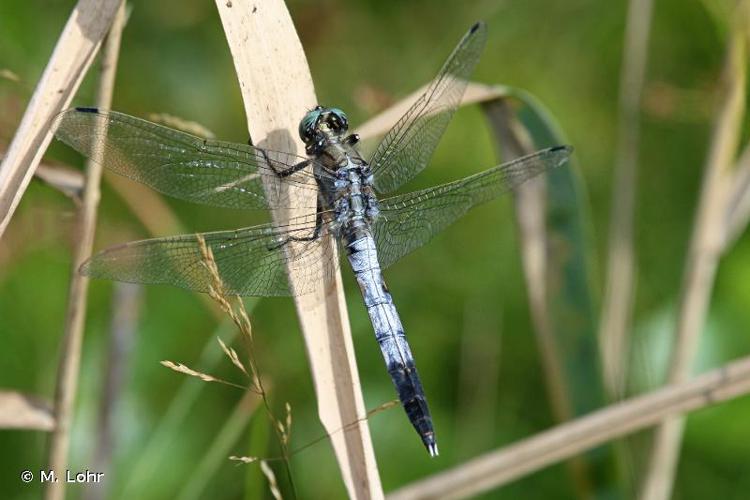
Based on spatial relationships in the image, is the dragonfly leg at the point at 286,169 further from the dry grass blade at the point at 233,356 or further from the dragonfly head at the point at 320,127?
the dry grass blade at the point at 233,356

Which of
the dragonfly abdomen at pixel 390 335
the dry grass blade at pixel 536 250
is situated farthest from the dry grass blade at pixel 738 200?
the dragonfly abdomen at pixel 390 335

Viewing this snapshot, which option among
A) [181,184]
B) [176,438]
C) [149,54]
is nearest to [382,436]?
A: [176,438]

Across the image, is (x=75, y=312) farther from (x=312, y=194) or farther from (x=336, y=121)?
(x=336, y=121)

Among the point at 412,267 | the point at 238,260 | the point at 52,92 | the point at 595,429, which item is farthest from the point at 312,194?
the point at 412,267

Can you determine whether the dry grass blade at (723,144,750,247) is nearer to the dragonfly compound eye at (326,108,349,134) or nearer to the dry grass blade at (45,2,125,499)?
the dragonfly compound eye at (326,108,349,134)

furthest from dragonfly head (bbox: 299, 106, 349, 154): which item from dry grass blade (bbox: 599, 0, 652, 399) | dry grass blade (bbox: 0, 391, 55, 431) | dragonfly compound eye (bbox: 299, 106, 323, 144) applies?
dry grass blade (bbox: 599, 0, 652, 399)

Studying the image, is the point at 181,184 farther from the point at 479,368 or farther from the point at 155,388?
the point at 479,368
